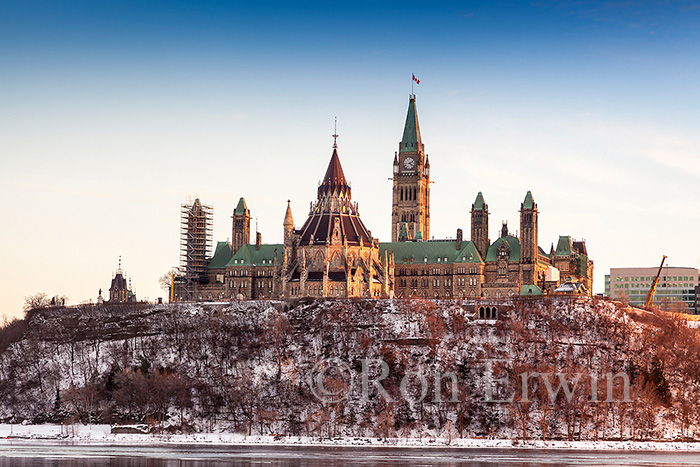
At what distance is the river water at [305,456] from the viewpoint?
12250 cm

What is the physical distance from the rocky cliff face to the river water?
1467 centimetres

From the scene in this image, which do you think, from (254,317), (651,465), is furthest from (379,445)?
(254,317)

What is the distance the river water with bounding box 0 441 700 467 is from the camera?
4823 inches

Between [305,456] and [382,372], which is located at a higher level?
[382,372]

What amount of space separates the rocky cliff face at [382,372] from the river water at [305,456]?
48.1 feet

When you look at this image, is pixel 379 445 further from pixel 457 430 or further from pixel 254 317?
pixel 254 317

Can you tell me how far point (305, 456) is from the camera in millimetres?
130375

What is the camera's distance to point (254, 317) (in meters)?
197

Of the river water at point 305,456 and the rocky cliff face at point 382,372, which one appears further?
the rocky cliff face at point 382,372

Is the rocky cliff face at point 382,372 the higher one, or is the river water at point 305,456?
the rocky cliff face at point 382,372

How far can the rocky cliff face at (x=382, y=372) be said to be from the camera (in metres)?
158

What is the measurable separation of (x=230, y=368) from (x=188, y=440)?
2792cm

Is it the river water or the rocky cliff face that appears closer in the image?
the river water

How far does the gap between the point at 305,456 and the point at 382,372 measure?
1666 inches
